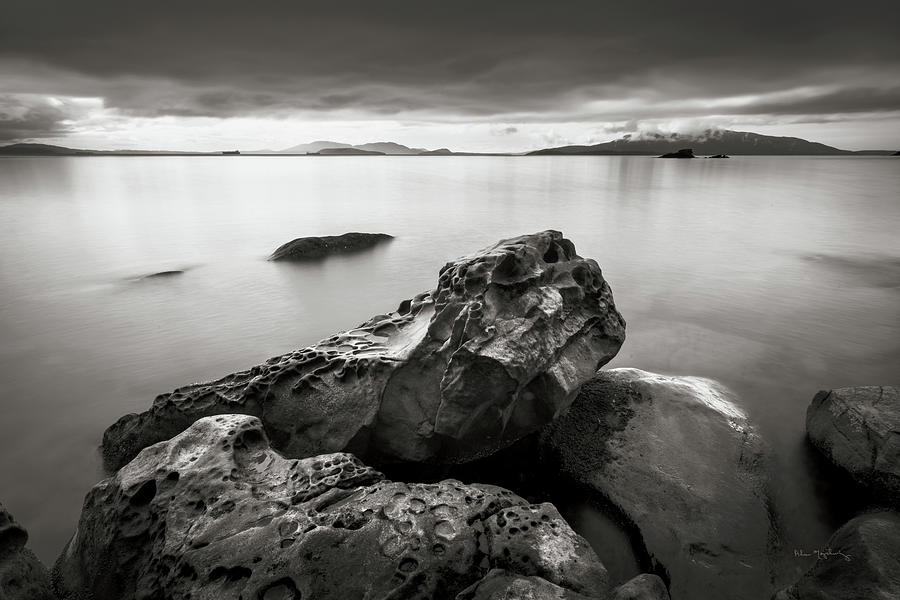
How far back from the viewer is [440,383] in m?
4.30

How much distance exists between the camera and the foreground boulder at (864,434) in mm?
3805

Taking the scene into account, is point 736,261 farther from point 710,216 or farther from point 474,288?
point 474,288

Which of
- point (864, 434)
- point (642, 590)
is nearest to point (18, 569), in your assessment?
point (642, 590)

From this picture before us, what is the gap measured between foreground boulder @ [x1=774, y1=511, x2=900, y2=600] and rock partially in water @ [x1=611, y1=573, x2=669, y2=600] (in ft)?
3.09

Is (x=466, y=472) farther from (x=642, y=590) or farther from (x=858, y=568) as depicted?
(x=858, y=568)

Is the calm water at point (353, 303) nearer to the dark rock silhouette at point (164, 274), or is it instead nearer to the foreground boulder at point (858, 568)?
the dark rock silhouette at point (164, 274)

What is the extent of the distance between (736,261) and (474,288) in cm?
1221

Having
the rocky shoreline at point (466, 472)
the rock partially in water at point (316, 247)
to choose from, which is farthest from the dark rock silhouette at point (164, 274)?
the rocky shoreline at point (466, 472)

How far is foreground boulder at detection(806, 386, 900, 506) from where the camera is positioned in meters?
3.80

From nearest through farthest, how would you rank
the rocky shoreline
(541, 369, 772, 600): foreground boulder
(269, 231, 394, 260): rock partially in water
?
the rocky shoreline
(541, 369, 772, 600): foreground boulder
(269, 231, 394, 260): rock partially in water

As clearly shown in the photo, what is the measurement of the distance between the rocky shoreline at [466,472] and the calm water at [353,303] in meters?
0.61

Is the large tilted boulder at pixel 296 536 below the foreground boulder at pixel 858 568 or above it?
above

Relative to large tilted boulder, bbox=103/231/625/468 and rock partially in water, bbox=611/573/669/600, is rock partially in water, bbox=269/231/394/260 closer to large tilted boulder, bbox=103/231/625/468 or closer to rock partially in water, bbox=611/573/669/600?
large tilted boulder, bbox=103/231/625/468

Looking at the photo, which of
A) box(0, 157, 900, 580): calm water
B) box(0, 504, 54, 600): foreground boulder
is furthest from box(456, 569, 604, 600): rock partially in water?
box(0, 504, 54, 600): foreground boulder
